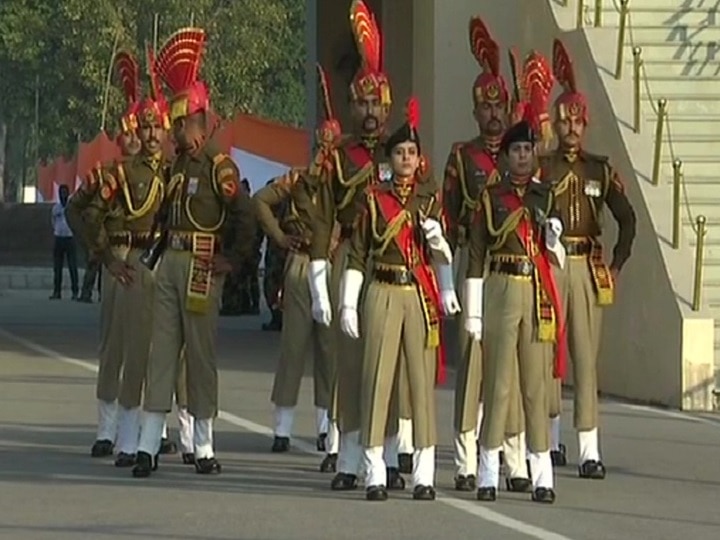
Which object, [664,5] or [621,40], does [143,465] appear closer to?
[621,40]

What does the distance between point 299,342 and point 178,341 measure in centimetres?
152

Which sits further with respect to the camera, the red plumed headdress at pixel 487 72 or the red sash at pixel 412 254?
the red plumed headdress at pixel 487 72

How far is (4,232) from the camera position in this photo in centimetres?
5134

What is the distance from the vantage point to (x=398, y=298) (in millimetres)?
12320

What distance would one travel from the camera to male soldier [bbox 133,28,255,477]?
1330 cm

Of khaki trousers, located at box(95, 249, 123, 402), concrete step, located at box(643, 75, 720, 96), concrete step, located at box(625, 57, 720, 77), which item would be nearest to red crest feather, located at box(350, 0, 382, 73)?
khaki trousers, located at box(95, 249, 123, 402)

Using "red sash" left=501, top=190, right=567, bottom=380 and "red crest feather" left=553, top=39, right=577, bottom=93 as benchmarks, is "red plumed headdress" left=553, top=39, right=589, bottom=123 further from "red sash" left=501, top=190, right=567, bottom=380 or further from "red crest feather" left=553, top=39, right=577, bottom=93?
"red sash" left=501, top=190, right=567, bottom=380

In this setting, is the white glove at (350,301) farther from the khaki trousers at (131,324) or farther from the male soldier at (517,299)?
the khaki trousers at (131,324)

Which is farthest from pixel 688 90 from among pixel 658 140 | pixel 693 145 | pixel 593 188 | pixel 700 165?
pixel 593 188

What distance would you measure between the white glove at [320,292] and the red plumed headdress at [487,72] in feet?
5.22

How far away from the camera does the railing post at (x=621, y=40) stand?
20.2 meters

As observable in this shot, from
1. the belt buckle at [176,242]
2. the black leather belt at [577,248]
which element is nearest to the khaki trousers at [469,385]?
the black leather belt at [577,248]

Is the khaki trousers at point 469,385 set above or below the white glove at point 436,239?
below

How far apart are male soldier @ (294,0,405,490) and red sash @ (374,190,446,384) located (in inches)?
10.5
